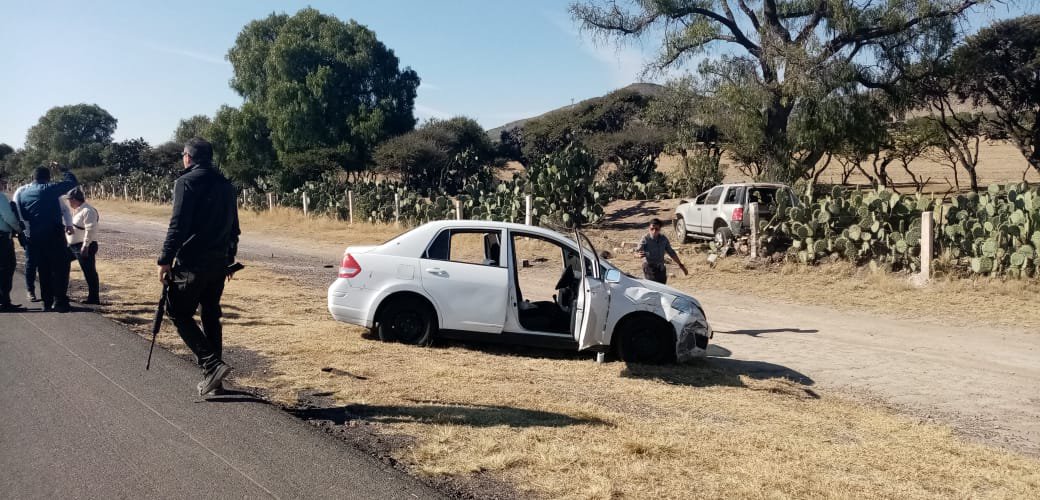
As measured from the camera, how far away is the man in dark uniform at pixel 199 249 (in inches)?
226

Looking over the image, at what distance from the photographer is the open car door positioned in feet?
25.4

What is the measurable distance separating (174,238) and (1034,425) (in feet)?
23.7

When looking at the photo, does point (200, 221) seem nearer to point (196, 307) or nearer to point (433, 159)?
point (196, 307)

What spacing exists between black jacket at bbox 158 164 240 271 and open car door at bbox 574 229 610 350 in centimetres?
319

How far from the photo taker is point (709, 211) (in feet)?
64.2

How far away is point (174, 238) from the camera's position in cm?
568

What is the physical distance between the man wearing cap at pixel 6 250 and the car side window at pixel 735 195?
14.0 metres

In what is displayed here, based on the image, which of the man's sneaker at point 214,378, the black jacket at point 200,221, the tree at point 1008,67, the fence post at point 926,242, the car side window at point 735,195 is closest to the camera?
the black jacket at point 200,221

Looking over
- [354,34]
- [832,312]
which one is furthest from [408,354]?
[354,34]

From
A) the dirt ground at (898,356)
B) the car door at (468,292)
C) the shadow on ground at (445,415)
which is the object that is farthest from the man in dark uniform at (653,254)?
the shadow on ground at (445,415)

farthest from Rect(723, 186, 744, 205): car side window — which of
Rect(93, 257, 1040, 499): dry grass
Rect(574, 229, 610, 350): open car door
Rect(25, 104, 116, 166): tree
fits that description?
Rect(25, 104, 116, 166): tree

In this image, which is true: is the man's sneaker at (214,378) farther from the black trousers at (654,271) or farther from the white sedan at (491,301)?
the black trousers at (654,271)

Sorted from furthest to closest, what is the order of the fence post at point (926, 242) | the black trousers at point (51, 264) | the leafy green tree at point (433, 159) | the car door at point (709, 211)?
the leafy green tree at point (433, 159) → the car door at point (709, 211) → the fence post at point (926, 242) → the black trousers at point (51, 264)

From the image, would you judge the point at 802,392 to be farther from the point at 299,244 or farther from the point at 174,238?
the point at 299,244
